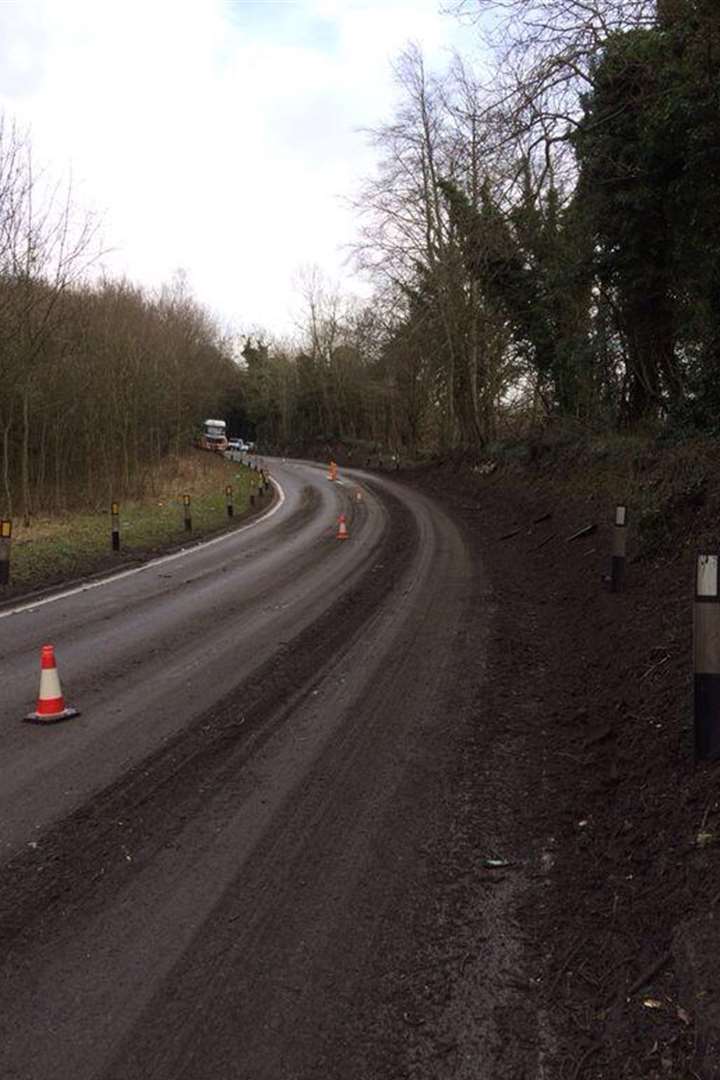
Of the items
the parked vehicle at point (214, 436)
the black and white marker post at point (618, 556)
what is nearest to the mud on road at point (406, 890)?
the black and white marker post at point (618, 556)

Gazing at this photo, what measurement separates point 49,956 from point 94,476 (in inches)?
1002

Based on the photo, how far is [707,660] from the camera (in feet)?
15.0

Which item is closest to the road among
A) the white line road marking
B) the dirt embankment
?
the dirt embankment

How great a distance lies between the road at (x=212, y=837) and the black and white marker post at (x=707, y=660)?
1.60m

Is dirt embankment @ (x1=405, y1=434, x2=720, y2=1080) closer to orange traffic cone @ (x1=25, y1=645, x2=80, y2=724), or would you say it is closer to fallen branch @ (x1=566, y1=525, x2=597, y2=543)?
fallen branch @ (x1=566, y1=525, x2=597, y2=543)

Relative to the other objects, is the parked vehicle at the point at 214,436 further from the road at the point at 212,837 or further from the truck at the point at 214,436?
the road at the point at 212,837

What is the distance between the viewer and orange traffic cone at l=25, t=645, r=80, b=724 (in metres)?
6.05

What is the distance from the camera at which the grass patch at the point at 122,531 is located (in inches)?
551

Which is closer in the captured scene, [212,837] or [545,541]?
[212,837]

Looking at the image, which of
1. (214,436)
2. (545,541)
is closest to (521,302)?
(545,541)

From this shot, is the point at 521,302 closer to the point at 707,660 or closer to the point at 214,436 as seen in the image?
the point at 707,660

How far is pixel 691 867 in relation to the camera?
359cm

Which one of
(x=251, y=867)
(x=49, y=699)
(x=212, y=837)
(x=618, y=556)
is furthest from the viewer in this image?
(x=618, y=556)

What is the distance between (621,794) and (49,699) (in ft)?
13.4
